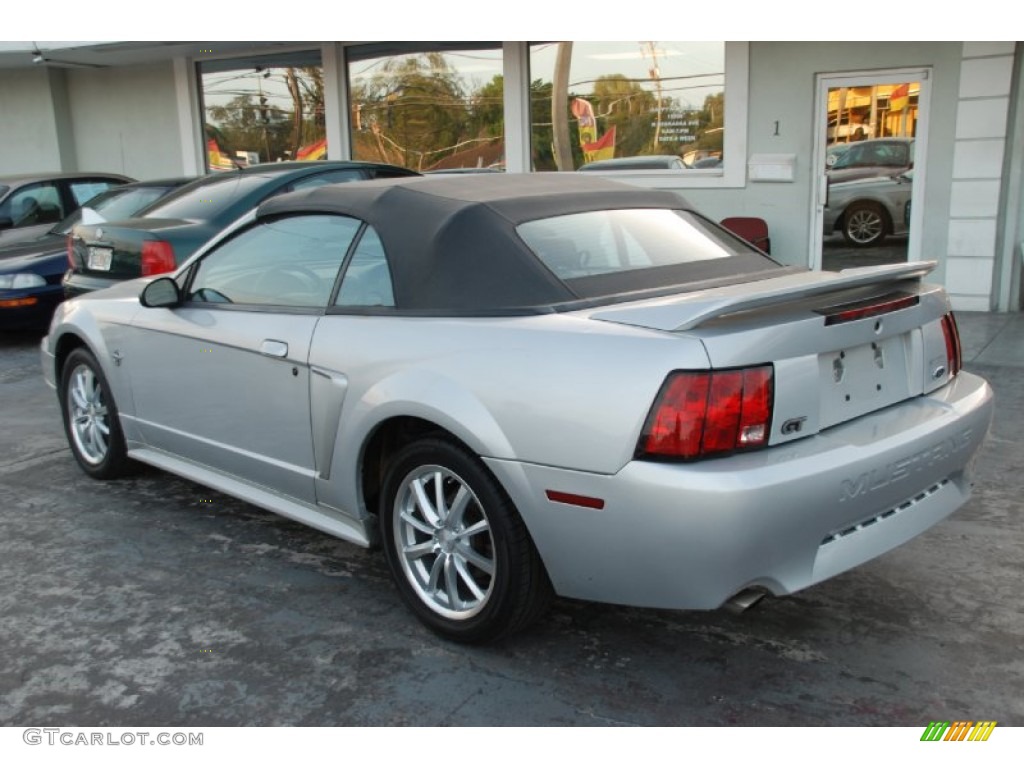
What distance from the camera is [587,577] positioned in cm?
298

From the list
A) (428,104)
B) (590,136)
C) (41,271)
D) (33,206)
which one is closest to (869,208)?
(590,136)

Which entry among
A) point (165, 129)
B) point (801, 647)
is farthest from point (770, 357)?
point (165, 129)

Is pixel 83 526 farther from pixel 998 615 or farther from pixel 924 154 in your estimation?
pixel 924 154

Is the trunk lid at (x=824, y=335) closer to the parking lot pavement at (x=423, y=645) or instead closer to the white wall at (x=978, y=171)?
the parking lot pavement at (x=423, y=645)

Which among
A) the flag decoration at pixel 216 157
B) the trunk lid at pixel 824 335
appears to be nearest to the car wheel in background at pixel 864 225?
the trunk lid at pixel 824 335

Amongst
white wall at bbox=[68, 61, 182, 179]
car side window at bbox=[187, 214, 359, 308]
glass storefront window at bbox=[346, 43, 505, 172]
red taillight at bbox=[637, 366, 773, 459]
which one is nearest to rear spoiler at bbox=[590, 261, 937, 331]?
red taillight at bbox=[637, 366, 773, 459]

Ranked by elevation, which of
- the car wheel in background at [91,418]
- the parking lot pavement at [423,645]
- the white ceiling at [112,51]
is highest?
the white ceiling at [112,51]

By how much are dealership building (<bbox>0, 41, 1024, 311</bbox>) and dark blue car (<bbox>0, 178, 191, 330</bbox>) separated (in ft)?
14.5

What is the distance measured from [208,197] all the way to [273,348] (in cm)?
427

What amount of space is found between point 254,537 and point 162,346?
0.96 metres

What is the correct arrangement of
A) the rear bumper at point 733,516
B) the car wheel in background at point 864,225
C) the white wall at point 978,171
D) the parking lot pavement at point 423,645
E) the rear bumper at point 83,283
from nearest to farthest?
the rear bumper at point 733,516, the parking lot pavement at point 423,645, the rear bumper at point 83,283, the white wall at point 978,171, the car wheel in background at point 864,225

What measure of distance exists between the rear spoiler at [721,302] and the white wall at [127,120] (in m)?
14.1

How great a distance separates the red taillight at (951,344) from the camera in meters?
3.59

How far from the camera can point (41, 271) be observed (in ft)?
30.4
